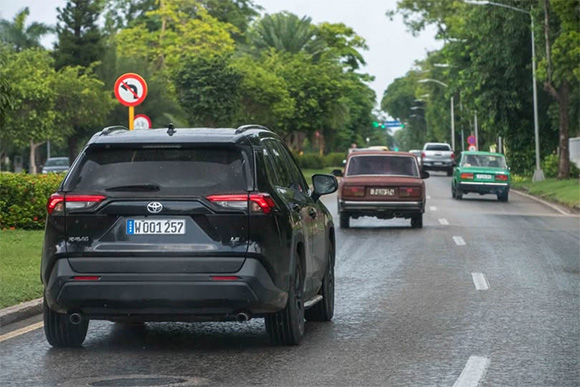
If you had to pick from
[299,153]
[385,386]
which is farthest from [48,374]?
[299,153]

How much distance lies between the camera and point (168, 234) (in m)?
9.45

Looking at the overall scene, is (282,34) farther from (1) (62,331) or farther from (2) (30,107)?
(1) (62,331)

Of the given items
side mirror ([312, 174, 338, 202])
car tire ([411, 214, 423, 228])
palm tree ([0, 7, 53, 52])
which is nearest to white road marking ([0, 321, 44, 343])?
side mirror ([312, 174, 338, 202])

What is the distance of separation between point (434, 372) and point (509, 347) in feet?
4.73

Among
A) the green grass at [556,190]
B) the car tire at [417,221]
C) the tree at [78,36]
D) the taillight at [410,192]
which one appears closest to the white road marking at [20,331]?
the taillight at [410,192]

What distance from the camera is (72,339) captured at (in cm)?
1028

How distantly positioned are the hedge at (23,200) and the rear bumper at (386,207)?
6.85 m

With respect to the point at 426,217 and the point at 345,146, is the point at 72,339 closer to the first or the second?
the point at 426,217

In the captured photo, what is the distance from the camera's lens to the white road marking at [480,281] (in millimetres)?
15164

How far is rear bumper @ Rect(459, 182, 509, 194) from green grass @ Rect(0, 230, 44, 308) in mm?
22987

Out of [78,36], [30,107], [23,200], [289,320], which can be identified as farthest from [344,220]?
[78,36]

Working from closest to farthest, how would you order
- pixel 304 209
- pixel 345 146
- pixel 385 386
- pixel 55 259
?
pixel 385 386 → pixel 55 259 → pixel 304 209 → pixel 345 146

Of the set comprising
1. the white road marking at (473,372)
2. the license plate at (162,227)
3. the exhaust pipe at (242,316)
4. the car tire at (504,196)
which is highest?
the license plate at (162,227)

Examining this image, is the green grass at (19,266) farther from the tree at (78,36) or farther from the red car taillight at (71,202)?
the tree at (78,36)
